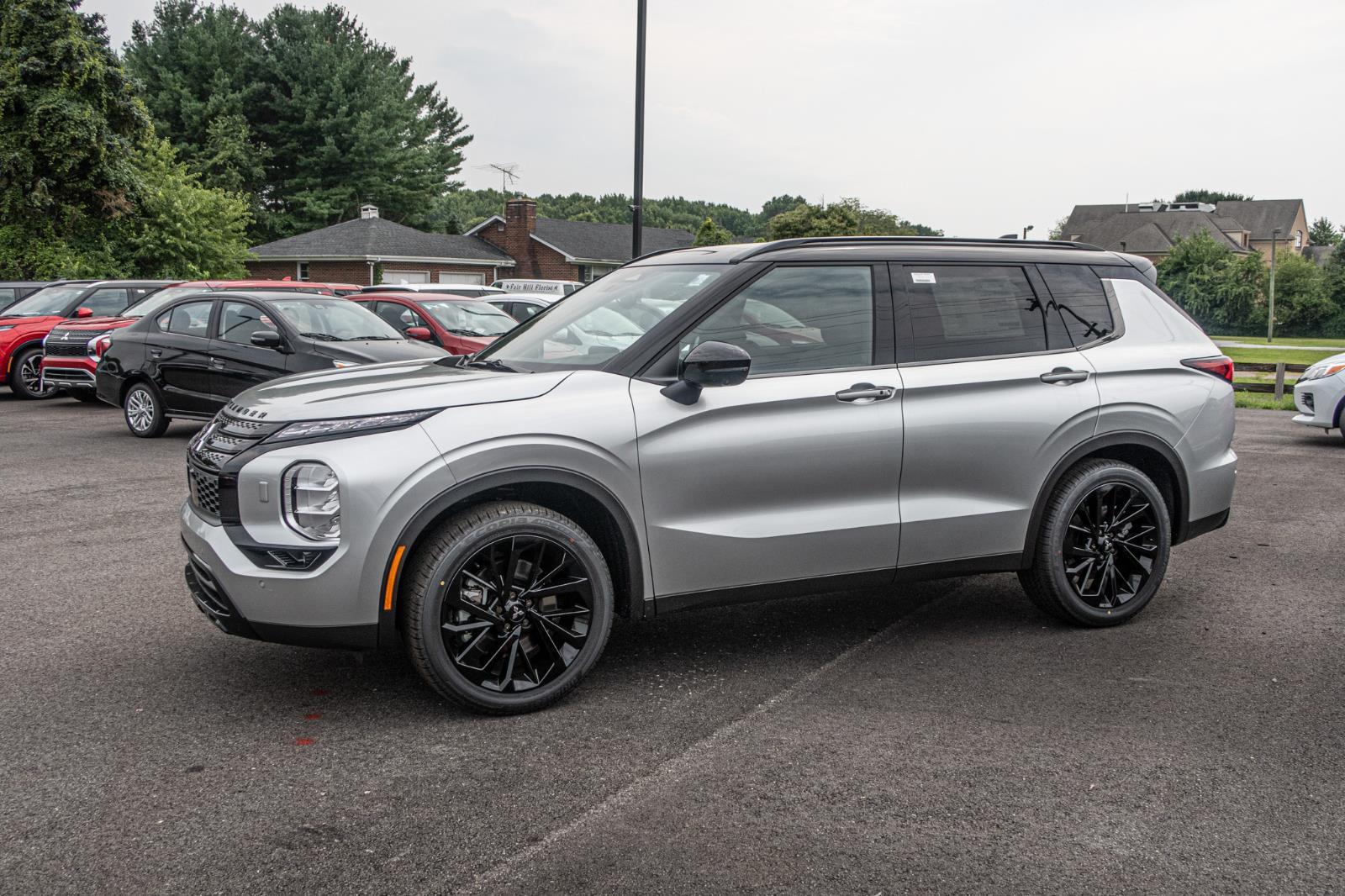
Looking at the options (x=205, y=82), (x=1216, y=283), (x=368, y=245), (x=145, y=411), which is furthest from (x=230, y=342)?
(x=1216, y=283)

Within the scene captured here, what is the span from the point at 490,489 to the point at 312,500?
64 cm

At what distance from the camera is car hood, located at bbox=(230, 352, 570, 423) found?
4309 millimetres

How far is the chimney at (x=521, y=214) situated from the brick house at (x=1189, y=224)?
5803 centimetres

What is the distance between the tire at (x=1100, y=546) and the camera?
5.42 metres

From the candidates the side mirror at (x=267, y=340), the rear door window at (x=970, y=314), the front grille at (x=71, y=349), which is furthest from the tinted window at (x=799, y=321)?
the front grille at (x=71, y=349)

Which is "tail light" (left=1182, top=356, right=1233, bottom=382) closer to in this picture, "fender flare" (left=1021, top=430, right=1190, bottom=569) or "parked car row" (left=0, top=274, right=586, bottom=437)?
"fender flare" (left=1021, top=430, right=1190, bottom=569)

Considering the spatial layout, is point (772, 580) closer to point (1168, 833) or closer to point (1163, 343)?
point (1168, 833)

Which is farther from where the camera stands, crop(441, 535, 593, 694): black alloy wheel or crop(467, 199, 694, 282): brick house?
crop(467, 199, 694, 282): brick house

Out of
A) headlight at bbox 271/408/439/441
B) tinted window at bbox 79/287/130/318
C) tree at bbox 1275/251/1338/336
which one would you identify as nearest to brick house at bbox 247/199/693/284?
tinted window at bbox 79/287/130/318

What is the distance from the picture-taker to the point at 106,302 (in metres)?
18.1

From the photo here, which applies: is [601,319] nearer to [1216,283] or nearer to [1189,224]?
[1216,283]

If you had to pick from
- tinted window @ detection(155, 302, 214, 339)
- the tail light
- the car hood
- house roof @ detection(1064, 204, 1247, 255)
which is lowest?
the car hood

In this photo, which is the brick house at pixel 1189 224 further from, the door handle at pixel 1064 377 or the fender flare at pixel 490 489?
the fender flare at pixel 490 489

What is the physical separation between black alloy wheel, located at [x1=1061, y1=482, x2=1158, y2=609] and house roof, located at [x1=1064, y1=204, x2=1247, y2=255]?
310 ft
